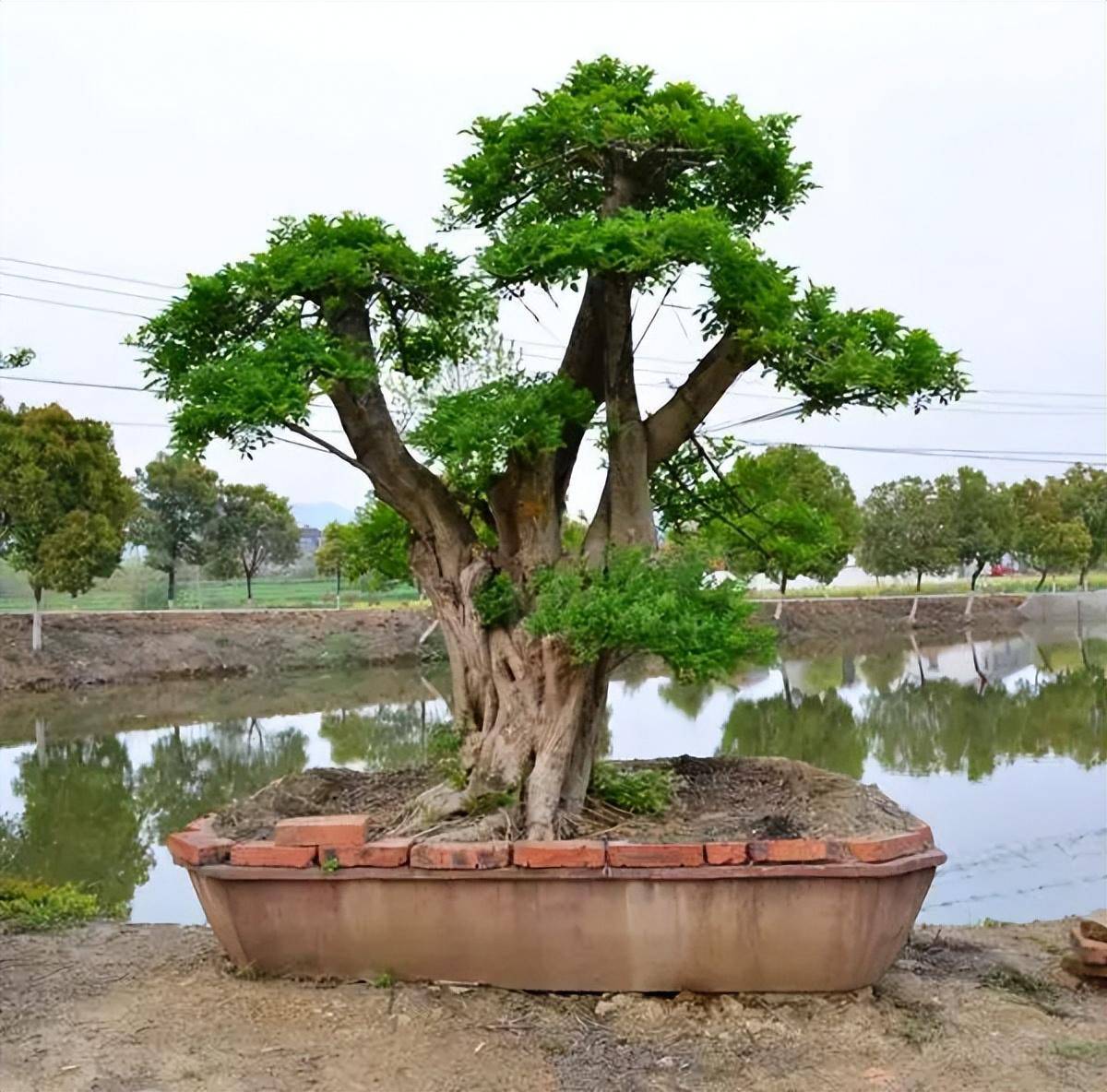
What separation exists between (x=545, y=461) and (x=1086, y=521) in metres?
29.3

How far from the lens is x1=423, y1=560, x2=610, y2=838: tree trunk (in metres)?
3.06

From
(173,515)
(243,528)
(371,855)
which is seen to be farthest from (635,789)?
(243,528)

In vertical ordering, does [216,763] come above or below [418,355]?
below

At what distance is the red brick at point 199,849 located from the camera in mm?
2836

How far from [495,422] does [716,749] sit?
5.64m

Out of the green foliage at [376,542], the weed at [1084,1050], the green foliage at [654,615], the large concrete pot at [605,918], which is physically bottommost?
the weed at [1084,1050]

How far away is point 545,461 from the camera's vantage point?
3.33m

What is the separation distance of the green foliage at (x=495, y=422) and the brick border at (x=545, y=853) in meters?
0.98

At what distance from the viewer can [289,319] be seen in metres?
3.20

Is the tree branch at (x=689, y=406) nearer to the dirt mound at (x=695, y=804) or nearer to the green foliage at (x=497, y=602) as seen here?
the green foliage at (x=497, y=602)

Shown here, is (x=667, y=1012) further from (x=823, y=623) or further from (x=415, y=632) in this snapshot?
(x=823, y=623)

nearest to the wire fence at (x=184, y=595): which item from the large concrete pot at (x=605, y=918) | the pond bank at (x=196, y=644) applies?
the pond bank at (x=196, y=644)

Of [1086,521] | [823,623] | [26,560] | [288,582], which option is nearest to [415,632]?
[26,560]

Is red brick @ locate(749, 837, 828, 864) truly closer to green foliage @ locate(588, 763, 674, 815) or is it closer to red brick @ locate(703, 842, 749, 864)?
red brick @ locate(703, 842, 749, 864)
